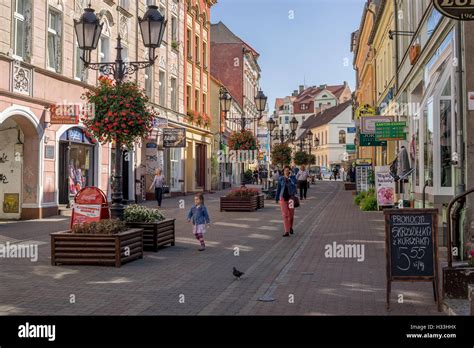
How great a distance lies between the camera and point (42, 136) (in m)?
18.5

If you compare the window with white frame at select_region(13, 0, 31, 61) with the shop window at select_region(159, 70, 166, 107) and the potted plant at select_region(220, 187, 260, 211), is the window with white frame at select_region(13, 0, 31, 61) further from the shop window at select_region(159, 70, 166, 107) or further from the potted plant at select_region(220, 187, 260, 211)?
the shop window at select_region(159, 70, 166, 107)

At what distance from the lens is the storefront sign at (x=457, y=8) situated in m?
5.73

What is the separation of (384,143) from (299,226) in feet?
30.3

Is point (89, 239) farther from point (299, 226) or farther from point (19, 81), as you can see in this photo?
point (19, 81)

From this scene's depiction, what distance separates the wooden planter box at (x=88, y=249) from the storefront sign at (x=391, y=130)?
11303 millimetres

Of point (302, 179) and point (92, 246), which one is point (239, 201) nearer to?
point (302, 179)

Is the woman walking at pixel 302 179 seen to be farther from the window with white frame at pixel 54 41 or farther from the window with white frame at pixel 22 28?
the window with white frame at pixel 22 28

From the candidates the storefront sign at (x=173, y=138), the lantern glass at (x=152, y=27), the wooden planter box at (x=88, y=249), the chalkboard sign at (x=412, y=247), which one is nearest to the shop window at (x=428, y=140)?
the lantern glass at (x=152, y=27)

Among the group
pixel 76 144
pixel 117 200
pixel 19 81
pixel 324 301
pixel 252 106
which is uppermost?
pixel 252 106

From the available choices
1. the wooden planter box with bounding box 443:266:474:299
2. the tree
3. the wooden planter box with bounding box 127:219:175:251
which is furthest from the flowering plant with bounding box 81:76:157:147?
the tree

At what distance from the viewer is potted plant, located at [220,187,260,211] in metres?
21.8

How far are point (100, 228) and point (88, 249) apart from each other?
0.38 meters

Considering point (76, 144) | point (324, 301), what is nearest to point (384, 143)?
point (76, 144)

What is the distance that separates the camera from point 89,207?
1038 cm
